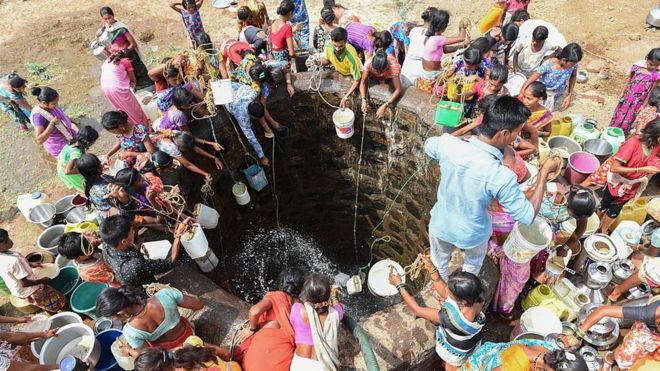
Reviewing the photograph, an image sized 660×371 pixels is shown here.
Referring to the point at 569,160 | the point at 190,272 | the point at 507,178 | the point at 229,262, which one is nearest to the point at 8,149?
the point at 229,262

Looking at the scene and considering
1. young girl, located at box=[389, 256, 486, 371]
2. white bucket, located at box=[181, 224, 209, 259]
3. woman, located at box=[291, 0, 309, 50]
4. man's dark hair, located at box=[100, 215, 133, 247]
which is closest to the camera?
young girl, located at box=[389, 256, 486, 371]

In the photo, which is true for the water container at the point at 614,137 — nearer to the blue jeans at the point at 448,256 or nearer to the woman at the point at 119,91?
the blue jeans at the point at 448,256

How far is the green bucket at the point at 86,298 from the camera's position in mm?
3791

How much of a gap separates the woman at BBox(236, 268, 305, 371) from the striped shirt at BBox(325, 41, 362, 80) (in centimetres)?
267

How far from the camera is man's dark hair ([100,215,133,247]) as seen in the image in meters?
3.20

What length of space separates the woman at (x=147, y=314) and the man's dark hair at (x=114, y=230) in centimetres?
51

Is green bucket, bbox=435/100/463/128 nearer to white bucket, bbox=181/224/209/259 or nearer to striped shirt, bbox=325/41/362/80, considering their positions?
striped shirt, bbox=325/41/362/80

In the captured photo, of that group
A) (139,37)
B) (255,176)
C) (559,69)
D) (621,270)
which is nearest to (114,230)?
(255,176)

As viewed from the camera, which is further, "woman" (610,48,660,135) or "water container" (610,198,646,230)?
"woman" (610,48,660,135)

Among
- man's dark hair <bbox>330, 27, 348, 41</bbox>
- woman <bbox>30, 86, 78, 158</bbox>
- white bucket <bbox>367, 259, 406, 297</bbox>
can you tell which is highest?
man's dark hair <bbox>330, 27, 348, 41</bbox>

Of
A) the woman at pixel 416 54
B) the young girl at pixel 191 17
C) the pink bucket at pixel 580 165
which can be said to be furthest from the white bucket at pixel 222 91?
the pink bucket at pixel 580 165

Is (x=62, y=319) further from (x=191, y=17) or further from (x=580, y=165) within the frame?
(x=580, y=165)

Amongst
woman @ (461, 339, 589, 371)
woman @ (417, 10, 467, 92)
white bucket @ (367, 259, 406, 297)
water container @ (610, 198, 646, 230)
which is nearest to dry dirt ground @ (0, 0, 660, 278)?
woman @ (417, 10, 467, 92)

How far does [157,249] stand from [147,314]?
0.77 metres
